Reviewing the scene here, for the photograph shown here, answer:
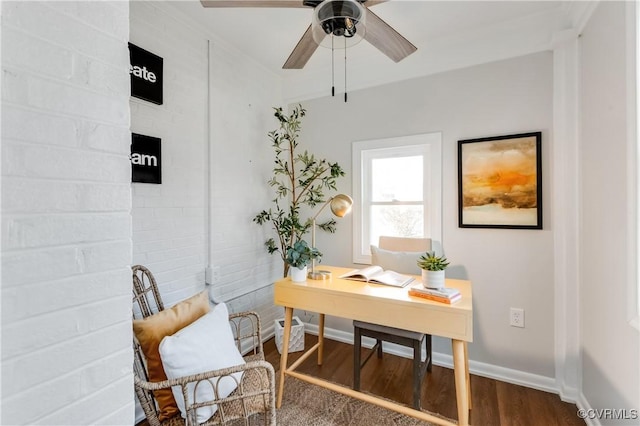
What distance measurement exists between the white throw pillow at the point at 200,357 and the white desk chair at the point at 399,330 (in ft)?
2.62

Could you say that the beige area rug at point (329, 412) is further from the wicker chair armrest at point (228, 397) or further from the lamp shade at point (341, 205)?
the lamp shade at point (341, 205)

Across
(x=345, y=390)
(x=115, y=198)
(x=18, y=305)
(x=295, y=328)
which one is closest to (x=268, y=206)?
(x=295, y=328)

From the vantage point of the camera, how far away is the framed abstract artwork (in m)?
2.08

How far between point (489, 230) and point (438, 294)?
105 cm

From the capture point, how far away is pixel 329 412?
1864 mm

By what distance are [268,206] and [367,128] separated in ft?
3.99

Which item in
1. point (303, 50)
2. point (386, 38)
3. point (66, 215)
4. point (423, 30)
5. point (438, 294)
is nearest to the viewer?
point (66, 215)

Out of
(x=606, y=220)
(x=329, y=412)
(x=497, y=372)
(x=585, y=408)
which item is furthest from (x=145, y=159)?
A: (x=585, y=408)

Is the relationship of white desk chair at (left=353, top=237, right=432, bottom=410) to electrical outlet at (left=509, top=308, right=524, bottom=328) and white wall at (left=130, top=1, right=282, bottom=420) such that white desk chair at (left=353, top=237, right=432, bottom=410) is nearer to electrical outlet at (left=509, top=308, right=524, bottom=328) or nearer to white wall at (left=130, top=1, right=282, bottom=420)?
electrical outlet at (left=509, top=308, right=524, bottom=328)

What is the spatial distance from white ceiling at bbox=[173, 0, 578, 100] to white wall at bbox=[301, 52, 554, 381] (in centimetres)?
11

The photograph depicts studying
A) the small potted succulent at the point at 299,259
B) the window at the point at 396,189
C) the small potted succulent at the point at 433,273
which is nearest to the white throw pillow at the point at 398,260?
the window at the point at 396,189

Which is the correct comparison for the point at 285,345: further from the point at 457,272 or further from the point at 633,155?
the point at 633,155

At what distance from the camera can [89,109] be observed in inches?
29.1

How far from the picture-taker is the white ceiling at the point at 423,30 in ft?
6.61
